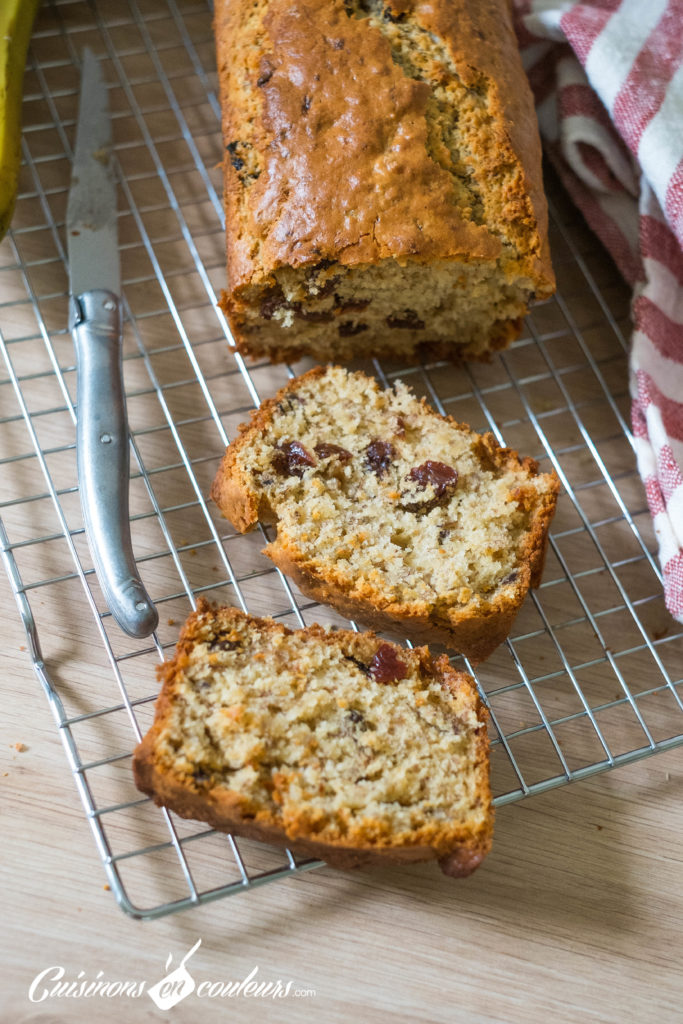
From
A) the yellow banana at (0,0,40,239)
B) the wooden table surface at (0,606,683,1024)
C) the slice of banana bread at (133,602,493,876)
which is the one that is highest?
the yellow banana at (0,0,40,239)

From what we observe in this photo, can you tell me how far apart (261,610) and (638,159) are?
1655 mm

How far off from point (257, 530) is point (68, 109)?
155 cm

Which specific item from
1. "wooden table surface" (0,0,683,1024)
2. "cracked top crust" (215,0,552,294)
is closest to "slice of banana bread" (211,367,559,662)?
"wooden table surface" (0,0,683,1024)

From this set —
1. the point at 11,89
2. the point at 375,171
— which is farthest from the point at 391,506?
the point at 11,89

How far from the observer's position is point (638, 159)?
2.57 metres

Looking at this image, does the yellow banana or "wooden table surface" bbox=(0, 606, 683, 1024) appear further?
the yellow banana

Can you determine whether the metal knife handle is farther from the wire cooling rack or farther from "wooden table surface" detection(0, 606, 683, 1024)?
"wooden table surface" detection(0, 606, 683, 1024)

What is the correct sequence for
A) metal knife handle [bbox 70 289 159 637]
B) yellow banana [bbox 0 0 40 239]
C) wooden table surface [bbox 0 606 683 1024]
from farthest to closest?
yellow banana [bbox 0 0 40 239] → metal knife handle [bbox 70 289 159 637] → wooden table surface [bbox 0 606 683 1024]

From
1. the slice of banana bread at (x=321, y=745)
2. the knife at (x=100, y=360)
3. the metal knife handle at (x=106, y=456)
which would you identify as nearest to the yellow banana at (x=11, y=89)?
the knife at (x=100, y=360)

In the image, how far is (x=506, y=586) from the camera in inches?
84.6

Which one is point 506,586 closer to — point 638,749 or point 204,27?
point 638,749

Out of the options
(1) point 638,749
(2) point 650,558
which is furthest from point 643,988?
(2) point 650,558

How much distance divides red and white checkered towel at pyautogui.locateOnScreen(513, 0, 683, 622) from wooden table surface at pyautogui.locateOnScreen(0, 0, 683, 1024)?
153 millimetres

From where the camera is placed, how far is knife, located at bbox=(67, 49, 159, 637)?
2.13 metres
